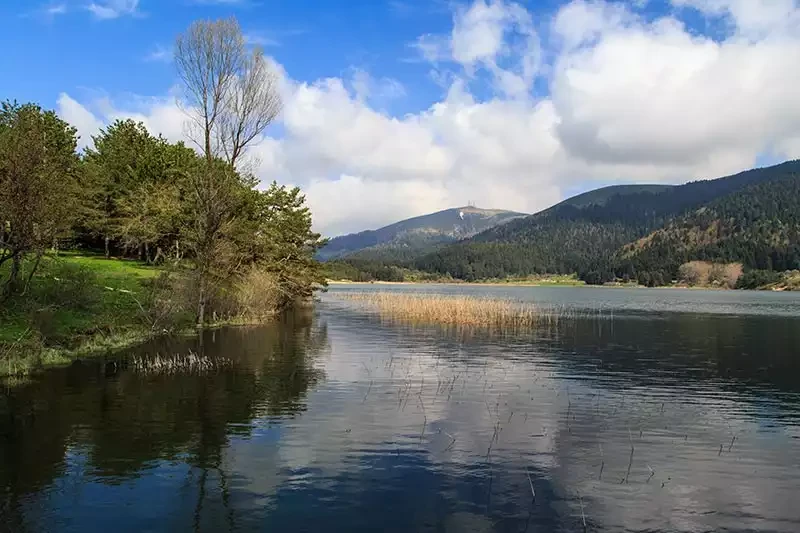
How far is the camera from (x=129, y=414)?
18.8 m

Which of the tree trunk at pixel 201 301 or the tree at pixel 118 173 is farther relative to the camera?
the tree at pixel 118 173

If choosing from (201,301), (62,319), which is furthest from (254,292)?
(62,319)

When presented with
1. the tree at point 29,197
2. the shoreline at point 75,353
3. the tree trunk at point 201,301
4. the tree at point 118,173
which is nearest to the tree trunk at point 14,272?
the tree at point 29,197

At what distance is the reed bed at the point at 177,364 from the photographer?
26328mm

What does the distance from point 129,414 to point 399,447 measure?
28.0 ft

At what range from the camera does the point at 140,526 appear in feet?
35.8

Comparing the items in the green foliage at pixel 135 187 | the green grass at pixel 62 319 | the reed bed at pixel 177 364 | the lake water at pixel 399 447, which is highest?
the green foliage at pixel 135 187

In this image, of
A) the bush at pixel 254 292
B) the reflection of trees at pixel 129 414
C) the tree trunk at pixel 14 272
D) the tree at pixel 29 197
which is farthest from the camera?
the bush at pixel 254 292

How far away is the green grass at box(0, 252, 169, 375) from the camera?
26344 millimetres

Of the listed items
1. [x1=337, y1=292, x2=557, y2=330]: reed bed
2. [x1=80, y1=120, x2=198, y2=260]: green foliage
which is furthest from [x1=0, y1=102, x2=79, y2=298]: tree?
[x1=337, y1=292, x2=557, y2=330]: reed bed

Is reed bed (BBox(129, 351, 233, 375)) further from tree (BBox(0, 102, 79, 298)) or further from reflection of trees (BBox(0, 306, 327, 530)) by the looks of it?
tree (BBox(0, 102, 79, 298))

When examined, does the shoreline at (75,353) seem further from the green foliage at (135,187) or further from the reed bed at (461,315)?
the reed bed at (461,315)

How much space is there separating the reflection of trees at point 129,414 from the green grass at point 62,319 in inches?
74.3

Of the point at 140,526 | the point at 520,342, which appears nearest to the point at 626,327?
the point at 520,342
